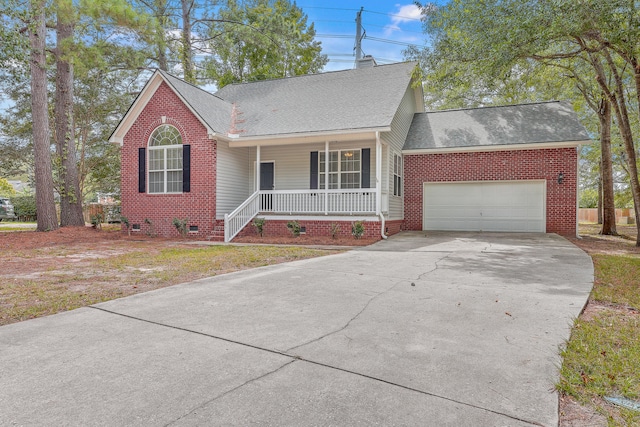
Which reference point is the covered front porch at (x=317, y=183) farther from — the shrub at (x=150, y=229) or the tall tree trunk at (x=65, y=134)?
the tall tree trunk at (x=65, y=134)

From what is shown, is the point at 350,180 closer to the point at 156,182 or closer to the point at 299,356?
the point at 156,182

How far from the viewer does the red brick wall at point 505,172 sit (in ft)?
44.2

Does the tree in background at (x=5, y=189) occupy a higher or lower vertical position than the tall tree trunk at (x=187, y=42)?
lower

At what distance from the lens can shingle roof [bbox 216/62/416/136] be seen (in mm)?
12977

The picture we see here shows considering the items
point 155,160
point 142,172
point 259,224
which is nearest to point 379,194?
point 259,224

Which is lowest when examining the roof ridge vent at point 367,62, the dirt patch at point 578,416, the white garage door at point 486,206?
the dirt patch at point 578,416

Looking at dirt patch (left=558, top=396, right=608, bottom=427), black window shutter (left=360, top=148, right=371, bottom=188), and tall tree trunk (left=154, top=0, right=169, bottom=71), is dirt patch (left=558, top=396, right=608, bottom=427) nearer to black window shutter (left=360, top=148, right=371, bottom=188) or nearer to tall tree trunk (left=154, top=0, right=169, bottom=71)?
black window shutter (left=360, top=148, right=371, bottom=188)

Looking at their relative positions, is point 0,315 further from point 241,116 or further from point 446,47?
point 241,116

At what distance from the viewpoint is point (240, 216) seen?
13062mm

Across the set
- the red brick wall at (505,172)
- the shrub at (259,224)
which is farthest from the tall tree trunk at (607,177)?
the shrub at (259,224)

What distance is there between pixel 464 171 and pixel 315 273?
410 inches

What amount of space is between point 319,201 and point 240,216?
8.97 feet

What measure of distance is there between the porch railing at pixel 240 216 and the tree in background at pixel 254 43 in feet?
32.3

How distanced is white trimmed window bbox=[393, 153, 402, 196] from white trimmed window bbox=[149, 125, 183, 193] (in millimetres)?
7842
